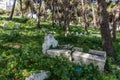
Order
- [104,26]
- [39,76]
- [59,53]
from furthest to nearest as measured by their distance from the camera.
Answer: [104,26], [59,53], [39,76]

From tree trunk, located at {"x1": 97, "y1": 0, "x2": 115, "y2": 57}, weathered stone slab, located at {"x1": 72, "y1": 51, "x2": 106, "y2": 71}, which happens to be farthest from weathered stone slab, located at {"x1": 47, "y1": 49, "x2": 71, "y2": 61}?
tree trunk, located at {"x1": 97, "y1": 0, "x2": 115, "y2": 57}

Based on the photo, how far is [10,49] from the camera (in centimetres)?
1470

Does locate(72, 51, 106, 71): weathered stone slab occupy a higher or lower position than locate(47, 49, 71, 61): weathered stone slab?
lower

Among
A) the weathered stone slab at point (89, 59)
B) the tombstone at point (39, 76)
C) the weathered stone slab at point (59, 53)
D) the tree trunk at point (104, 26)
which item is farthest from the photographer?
the tree trunk at point (104, 26)

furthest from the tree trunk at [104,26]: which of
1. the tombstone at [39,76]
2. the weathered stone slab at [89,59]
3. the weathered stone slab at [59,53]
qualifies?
the tombstone at [39,76]

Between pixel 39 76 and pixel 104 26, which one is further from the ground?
pixel 104 26

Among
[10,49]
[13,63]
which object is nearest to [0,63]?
[13,63]

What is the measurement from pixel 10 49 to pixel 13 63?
3.13 metres

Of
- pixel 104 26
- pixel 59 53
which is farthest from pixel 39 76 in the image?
pixel 104 26

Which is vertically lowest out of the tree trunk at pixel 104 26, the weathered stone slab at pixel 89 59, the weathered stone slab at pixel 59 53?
the weathered stone slab at pixel 89 59

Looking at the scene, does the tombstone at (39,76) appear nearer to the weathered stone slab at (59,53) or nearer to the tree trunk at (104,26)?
the weathered stone slab at (59,53)

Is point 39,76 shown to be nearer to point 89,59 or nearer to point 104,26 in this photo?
point 89,59

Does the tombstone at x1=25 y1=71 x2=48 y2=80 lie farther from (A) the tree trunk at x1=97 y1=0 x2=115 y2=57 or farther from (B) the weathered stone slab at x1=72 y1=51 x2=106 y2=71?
(A) the tree trunk at x1=97 y1=0 x2=115 y2=57

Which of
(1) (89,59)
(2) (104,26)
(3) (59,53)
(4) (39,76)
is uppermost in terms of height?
(2) (104,26)
